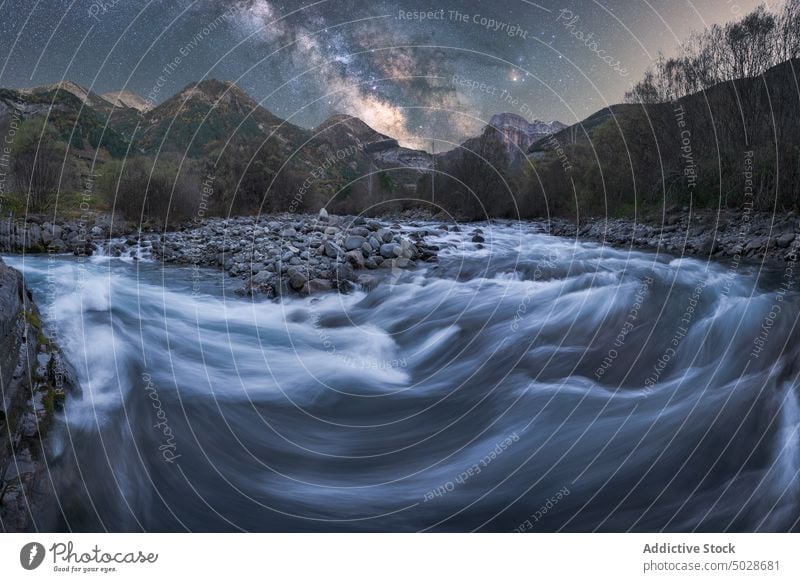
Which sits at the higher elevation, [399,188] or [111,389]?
[399,188]

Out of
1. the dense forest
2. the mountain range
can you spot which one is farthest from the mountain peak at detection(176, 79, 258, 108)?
the dense forest

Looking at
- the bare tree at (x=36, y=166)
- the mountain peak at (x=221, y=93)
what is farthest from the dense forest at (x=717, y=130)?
the bare tree at (x=36, y=166)

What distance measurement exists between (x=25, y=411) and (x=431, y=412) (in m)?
2.29

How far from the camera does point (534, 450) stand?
271 cm

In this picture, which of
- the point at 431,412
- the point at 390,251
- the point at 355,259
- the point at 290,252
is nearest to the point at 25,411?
the point at 431,412

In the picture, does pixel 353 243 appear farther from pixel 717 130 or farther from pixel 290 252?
pixel 717 130

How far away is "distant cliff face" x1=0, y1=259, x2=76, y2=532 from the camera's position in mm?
1659

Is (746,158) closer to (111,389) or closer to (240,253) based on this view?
(240,253)

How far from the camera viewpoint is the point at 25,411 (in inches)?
74.2

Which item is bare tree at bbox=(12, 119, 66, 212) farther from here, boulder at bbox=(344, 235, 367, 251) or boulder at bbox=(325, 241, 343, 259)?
boulder at bbox=(344, 235, 367, 251)
